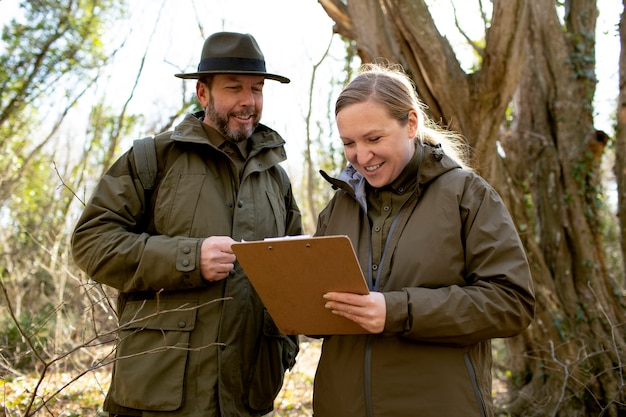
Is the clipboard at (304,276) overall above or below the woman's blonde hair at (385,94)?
below

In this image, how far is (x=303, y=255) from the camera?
1923 mm

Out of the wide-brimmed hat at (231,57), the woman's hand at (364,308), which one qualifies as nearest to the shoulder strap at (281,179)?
the wide-brimmed hat at (231,57)

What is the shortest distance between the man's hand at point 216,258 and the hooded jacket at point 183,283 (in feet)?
0.11

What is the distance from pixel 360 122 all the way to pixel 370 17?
256 centimetres

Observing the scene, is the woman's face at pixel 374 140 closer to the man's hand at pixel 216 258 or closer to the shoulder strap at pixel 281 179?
the man's hand at pixel 216 258

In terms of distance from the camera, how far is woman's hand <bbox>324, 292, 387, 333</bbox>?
197 cm

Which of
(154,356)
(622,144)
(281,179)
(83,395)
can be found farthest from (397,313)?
(83,395)

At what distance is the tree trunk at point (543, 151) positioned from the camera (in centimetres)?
410

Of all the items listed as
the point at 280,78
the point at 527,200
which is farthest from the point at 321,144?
the point at 280,78

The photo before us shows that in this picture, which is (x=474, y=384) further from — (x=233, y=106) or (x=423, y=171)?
(x=233, y=106)

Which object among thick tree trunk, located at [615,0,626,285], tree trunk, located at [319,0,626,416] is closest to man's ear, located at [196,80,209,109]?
tree trunk, located at [319,0,626,416]

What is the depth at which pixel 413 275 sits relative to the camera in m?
2.12

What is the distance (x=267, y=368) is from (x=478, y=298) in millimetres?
1206

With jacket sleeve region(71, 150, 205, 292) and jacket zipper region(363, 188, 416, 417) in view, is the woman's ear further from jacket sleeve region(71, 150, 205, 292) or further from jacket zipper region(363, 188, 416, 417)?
jacket sleeve region(71, 150, 205, 292)
